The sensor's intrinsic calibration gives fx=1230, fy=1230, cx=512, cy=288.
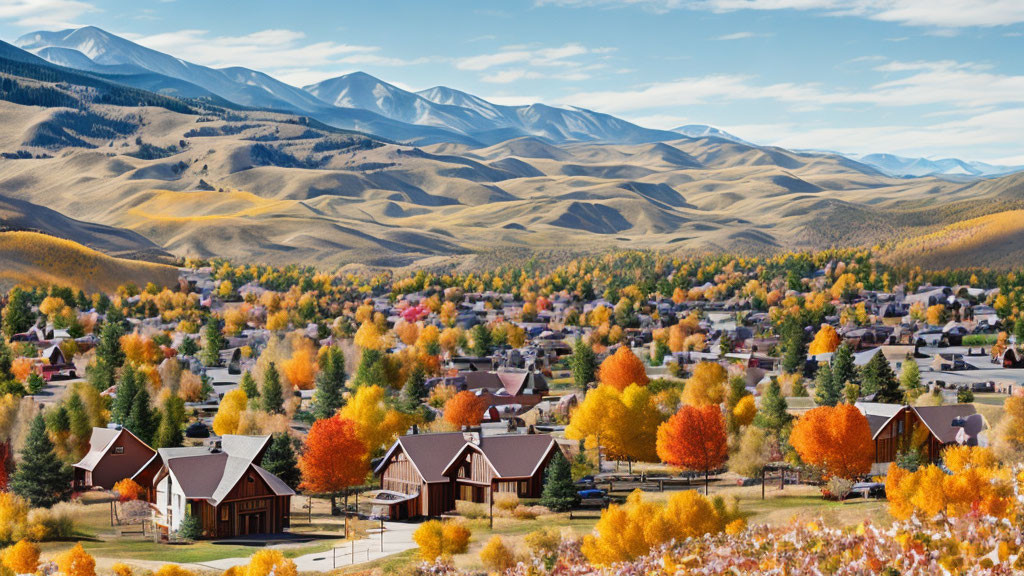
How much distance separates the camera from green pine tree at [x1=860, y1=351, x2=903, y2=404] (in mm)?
102338

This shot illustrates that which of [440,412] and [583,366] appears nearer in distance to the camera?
[440,412]

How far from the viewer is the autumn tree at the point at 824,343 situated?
15412 centimetres

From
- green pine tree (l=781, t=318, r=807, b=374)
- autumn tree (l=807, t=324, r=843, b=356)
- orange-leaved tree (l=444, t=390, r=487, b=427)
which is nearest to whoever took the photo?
orange-leaved tree (l=444, t=390, r=487, b=427)

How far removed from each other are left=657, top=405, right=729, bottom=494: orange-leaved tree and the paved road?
22.0 m

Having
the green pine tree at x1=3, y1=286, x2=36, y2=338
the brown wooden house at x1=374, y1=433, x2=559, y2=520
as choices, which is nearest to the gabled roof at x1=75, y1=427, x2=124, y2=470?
the brown wooden house at x1=374, y1=433, x2=559, y2=520

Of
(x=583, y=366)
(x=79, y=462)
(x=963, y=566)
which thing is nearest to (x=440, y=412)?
(x=583, y=366)

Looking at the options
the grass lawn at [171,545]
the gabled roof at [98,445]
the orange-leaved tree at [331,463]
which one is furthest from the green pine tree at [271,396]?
the grass lawn at [171,545]

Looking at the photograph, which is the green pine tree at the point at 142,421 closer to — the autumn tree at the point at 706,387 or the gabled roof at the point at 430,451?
the gabled roof at the point at 430,451

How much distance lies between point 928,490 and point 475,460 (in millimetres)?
28936

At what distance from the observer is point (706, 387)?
362ft

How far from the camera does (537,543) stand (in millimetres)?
Answer: 53594

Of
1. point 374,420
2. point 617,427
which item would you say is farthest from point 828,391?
point 374,420

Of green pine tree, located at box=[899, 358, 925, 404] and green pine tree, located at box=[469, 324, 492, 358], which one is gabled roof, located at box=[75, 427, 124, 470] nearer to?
green pine tree, located at box=[899, 358, 925, 404]

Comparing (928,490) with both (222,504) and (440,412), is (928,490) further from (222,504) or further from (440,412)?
(440,412)
